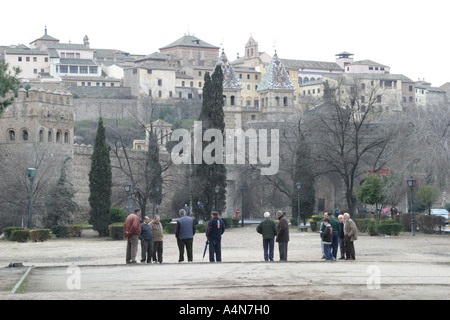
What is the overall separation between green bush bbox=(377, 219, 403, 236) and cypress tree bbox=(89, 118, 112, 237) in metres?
13.4

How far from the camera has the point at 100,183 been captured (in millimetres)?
36156

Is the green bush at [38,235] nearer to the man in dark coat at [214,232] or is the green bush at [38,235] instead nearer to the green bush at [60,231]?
the green bush at [60,231]

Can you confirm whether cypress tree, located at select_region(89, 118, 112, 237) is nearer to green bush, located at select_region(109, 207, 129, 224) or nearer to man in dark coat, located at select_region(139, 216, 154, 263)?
green bush, located at select_region(109, 207, 129, 224)

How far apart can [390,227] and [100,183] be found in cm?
1465

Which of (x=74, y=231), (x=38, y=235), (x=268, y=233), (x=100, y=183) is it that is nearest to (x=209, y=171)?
(x=100, y=183)

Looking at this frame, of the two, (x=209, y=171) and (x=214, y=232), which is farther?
(x=209, y=171)

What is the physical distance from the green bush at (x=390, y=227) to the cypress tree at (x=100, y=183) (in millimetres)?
13401

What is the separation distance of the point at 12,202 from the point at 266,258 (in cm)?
2514

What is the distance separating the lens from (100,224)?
35.1 m

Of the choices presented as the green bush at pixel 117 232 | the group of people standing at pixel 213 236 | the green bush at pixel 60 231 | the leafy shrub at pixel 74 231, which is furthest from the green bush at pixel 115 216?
the group of people standing at pixel 213 236

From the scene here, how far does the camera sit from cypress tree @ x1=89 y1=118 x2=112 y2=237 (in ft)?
117

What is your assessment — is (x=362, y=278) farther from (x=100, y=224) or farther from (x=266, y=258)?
(x=100, y=224)

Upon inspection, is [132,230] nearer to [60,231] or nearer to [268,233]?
[268,233]
